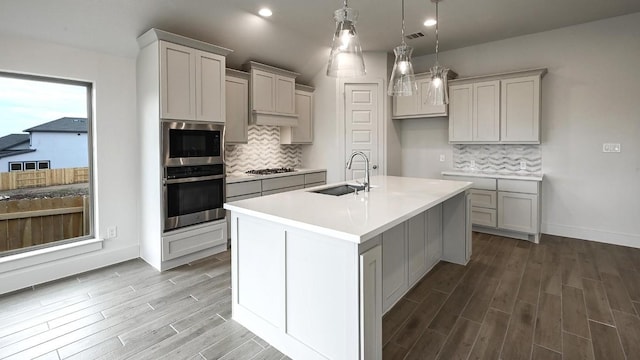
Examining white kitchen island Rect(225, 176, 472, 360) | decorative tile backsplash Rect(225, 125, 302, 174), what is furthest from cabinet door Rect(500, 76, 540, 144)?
decorative tile backsplash Rect(225, 125, 302, 174)

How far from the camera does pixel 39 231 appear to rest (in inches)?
125

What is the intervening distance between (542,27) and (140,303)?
18.2ft

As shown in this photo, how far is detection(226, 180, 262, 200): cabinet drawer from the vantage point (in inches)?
156

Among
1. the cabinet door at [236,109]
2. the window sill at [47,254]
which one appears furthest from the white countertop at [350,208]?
the window sill at [47,254]

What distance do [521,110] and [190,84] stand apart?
4152mm

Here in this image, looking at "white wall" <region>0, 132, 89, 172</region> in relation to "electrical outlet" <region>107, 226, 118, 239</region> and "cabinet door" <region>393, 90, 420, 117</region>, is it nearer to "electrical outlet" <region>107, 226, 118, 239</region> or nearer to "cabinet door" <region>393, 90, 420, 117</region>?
"electrical outlet" <region>107, 226, 118, 239</region>

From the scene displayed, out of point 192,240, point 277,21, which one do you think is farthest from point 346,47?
point 192,240

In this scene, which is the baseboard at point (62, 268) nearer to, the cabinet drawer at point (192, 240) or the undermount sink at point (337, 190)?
the cabinet drawer at point (192, 240)

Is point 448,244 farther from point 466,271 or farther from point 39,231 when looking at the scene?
point 39,231

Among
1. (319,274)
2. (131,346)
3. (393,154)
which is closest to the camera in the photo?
(319,274)

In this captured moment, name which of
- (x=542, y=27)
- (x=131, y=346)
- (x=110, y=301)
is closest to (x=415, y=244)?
(x=131, y=346)

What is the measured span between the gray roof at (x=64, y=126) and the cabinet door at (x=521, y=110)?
16.8 feet

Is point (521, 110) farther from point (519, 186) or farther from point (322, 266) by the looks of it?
point (322, 266)

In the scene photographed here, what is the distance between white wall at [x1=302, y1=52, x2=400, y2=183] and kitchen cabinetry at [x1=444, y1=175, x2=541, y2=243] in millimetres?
1412
